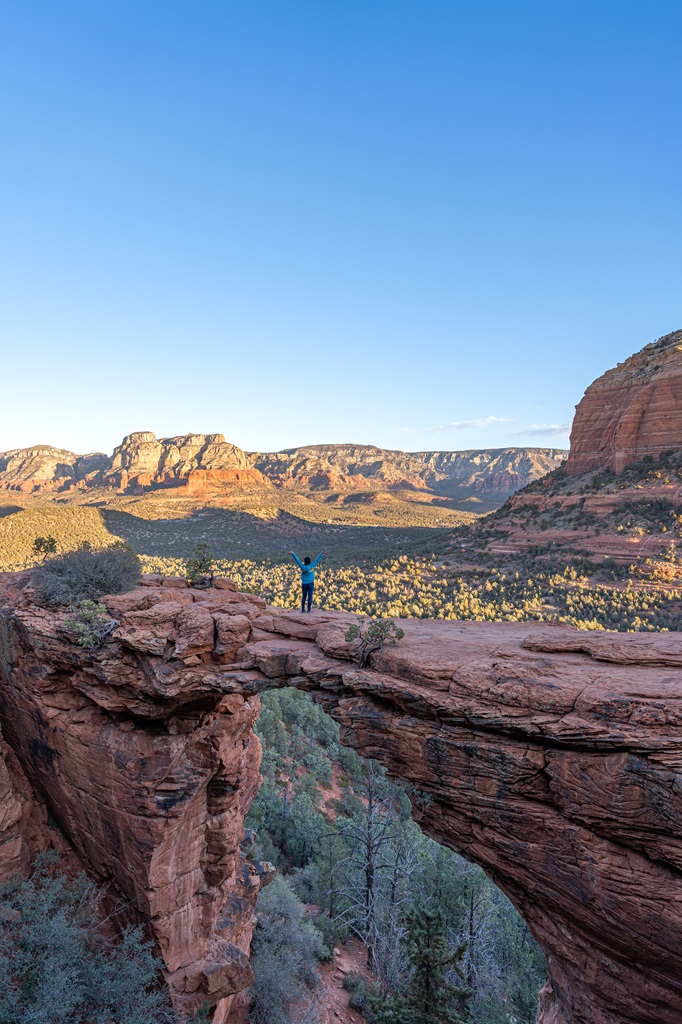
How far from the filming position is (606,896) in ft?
18.8

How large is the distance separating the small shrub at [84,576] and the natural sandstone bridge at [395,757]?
1.76ft

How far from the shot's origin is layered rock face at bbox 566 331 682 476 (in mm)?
42125

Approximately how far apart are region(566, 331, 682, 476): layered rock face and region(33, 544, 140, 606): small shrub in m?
44.9

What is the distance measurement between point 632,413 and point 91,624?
4796 centimetres

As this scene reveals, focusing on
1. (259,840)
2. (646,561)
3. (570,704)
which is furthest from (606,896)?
(646,561)

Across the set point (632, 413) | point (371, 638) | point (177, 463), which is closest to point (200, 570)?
point (371, 638)

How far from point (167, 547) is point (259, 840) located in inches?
1928

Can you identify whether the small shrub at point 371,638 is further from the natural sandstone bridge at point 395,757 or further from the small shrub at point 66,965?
the small shrub at point 66,965

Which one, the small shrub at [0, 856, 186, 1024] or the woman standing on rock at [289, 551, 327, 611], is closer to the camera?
the small shrub at [0, 856, 186, 1024]

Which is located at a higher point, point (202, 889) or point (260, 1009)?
point (202, 889)

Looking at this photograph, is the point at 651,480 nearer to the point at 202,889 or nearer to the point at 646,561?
the point at 646,561

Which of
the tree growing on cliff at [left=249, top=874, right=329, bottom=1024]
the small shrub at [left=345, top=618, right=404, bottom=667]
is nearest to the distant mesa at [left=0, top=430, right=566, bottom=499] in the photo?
the tree growing on cliff at [left=249, top=874, right=329, bottom=1024]

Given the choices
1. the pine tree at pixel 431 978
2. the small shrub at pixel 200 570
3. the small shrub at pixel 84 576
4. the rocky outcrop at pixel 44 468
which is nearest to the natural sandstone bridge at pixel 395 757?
the small shrub at pixel 84 576

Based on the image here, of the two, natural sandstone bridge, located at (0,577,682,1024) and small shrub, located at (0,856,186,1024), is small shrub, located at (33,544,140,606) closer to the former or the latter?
natural sandstone bridge, located at (0,577,682,1024)
